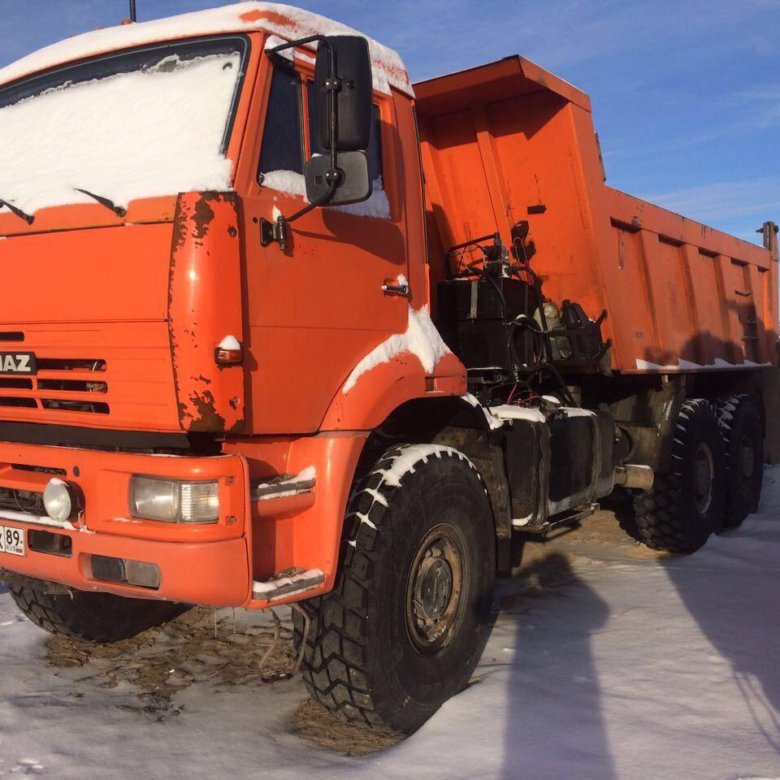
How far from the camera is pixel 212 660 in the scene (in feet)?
13.5

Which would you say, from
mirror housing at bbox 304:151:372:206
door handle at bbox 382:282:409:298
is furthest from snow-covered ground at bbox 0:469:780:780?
mirror housing at bbox 304:151:372:206

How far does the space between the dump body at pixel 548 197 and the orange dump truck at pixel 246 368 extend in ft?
4.52

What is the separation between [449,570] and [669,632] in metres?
1.42

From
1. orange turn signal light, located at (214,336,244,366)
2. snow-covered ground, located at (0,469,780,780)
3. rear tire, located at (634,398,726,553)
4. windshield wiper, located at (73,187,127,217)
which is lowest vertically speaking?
snow-covered ground, located at (0,469,780,780)

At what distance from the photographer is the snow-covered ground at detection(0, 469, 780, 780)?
2951 mm

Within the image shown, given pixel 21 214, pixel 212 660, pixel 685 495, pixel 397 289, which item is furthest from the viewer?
pixel 685 495

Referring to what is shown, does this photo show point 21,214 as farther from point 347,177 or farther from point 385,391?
point 385,391

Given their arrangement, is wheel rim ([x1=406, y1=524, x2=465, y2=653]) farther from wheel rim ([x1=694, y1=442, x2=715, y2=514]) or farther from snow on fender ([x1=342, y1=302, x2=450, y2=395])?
wheel rim ([x1=694, y1=442, x2=715, y2=514])

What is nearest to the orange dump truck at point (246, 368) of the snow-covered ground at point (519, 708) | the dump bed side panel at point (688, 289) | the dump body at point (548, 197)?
the snow-covered ground at point (519, 708)

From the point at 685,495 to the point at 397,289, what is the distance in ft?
11.9

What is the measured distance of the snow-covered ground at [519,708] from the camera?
295cm

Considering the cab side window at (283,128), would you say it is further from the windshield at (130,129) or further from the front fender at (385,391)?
the front fender at (385,391)

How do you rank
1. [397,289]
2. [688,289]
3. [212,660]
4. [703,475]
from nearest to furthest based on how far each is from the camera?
[397,289]
[212,660]
[703,475]
[688,289]

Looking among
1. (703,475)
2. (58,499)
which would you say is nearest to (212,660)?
(58,499)
